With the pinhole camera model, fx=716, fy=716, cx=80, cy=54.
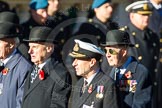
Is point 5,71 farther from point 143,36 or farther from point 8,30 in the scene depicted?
point 143,36

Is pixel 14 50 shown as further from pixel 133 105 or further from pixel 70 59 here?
pixel 133 105

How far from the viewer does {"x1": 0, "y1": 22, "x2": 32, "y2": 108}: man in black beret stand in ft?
25.4

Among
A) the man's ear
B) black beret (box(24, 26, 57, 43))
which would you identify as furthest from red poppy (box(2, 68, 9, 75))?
the man's ear

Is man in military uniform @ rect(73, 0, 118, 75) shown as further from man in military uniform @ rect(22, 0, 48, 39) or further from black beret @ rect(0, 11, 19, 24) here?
black beret @ rect(0, 11, 19, 24)

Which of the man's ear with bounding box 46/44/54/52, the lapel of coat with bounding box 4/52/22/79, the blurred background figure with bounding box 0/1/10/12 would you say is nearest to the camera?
the man's ear with bounding box 46/44/54/52

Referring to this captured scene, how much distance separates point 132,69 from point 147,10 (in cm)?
138

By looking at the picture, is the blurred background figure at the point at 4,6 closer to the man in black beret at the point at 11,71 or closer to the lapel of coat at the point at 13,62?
the man in black beret at the point at 11,71

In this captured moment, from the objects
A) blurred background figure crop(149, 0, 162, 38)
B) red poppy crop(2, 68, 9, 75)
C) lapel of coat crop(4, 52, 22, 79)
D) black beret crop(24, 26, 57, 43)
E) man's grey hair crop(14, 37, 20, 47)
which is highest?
blurred background figure crop(149, 0, 162, 38)

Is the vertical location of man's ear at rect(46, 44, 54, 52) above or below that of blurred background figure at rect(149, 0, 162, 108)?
below

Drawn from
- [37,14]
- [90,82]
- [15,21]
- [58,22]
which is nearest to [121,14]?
[58,22]

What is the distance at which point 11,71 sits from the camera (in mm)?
7867

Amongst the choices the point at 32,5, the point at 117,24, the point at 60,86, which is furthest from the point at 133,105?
the point at 32,5

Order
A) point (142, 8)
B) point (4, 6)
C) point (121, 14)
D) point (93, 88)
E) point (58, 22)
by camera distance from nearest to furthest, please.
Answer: point (93, 88)
point (142, 8)
point (58, 22)
point (121, 14)
point (4, 6)

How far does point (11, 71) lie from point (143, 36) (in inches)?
73.2
